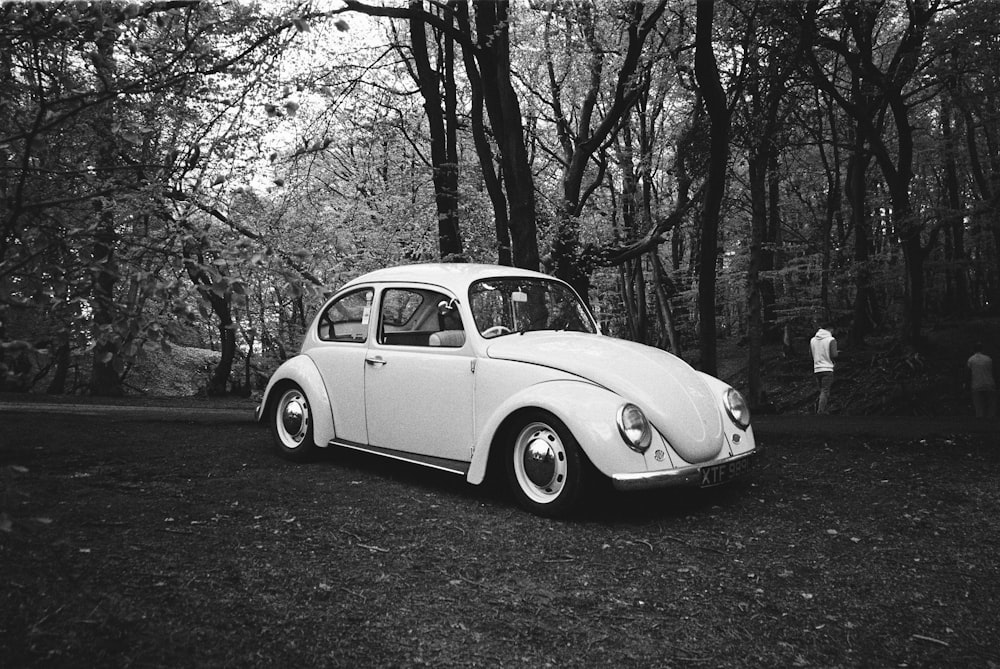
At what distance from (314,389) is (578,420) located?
2832mm

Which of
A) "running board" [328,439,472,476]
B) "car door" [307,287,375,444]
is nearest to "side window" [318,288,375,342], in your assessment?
"car door" [307,287,375,444]

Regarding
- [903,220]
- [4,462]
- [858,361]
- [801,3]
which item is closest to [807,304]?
[858,361]

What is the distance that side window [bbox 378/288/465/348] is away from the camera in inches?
222

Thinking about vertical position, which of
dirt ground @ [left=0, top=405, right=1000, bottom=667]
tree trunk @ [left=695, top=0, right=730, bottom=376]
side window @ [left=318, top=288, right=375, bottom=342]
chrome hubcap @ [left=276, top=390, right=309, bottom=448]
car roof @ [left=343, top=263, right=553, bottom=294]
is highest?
tree trunk @ [left=695, top=0, right=730, bottom=376]

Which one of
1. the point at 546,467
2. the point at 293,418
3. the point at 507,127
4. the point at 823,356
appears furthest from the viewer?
the point at 823,356

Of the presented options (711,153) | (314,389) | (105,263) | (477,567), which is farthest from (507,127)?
(105,263)

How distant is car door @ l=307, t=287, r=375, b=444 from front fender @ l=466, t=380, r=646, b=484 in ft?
4.72

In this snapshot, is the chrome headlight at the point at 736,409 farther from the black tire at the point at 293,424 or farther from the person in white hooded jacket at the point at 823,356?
the person in white hooded jacket at the point at 823,356

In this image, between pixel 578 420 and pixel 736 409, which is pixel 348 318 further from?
pixel 736 409

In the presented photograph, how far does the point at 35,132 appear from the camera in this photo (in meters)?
2.74

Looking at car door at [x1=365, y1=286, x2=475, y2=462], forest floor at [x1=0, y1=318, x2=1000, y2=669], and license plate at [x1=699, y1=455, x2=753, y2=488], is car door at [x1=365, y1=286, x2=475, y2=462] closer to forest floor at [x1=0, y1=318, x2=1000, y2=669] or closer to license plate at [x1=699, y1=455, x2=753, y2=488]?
forest floor at [x1=0, y1=318, x2=1000, y2=669]

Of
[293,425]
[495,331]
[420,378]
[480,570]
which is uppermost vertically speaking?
[495,331]

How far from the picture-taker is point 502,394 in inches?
200

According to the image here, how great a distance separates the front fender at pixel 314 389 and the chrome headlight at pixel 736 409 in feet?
11.0
